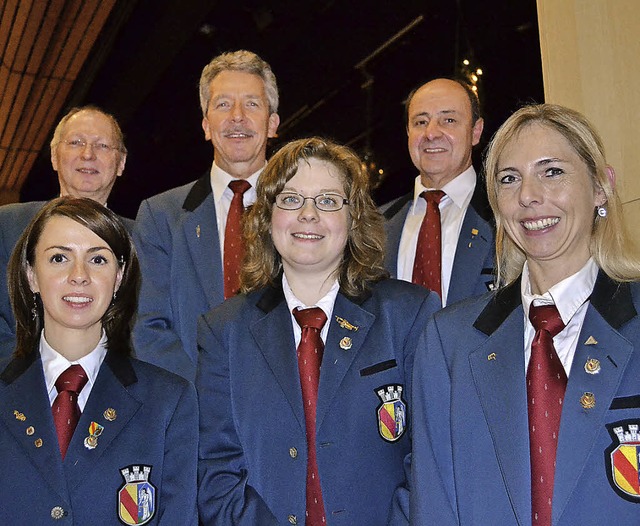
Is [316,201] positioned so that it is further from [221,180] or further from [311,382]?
[221,180]

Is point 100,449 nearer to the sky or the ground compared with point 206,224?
nearer to the ground

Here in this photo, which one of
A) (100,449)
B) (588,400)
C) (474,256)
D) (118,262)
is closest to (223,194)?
(118,262)

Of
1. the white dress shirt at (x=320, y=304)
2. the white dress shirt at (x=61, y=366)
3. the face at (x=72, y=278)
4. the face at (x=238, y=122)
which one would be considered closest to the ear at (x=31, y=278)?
the face at (x=72, y=278)

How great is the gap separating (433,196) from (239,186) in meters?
0.79

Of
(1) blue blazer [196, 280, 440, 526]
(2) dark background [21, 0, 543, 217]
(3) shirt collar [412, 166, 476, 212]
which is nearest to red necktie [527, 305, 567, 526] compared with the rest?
(1) blue blazer [196, 280, 440, 526]

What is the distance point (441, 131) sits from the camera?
4.04 meters

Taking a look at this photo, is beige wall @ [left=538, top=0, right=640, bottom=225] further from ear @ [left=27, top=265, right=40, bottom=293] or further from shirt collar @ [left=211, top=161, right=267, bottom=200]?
ear @ [left=27, top=265, right=40, bottom=293]

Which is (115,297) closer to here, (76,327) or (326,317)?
(76,327)

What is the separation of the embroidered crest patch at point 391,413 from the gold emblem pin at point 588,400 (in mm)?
655

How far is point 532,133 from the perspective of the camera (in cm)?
258

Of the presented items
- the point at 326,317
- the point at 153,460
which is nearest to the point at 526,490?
the point at 326,317

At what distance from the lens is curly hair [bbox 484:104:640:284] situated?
247 centimetres

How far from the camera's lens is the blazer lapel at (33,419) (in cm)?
268

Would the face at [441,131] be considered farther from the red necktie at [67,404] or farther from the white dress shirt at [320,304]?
the red necktie at [67,404]
